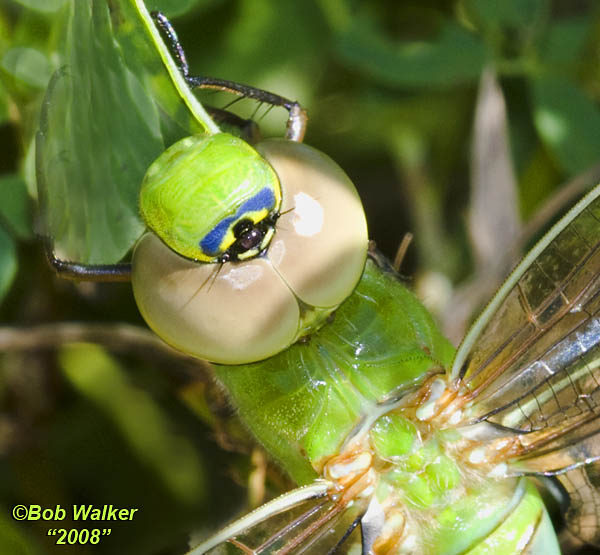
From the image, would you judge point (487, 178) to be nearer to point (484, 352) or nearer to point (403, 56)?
point (403, 56)

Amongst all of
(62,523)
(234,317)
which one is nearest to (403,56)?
(234,317)

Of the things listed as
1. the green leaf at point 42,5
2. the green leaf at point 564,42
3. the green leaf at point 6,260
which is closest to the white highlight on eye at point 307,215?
the green leaf at point 42,5

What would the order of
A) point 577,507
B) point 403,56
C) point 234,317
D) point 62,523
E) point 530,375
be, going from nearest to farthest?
point 234,317
point 530,375
point 577,507
point 62,523
point 403,56

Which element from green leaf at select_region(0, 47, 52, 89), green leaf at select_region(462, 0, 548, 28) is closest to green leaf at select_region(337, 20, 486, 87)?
green leaf at select_region(462, 0, 548, 28)

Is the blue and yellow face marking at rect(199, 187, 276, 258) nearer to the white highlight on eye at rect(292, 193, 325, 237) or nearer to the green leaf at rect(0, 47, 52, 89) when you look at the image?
the white highlight on eye at rect(292, 193, 325, 237)

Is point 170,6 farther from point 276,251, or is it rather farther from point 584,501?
point 584,501

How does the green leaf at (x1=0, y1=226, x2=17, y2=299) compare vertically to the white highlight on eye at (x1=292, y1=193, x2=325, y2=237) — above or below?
below
